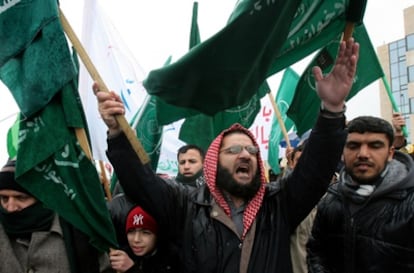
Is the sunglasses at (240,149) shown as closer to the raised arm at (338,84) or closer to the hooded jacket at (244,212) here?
the hooded jacket at (244,212)

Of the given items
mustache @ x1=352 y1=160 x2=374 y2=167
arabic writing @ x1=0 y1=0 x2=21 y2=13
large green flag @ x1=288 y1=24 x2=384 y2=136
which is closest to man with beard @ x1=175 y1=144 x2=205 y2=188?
large green flag @ x1=288 y1=24 x2=384 y2=136

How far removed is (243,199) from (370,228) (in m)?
0.67

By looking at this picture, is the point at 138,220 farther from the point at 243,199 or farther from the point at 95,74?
the point at 95,74

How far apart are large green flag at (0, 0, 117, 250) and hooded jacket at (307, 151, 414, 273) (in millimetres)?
1192

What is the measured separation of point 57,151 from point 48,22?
2.19ft

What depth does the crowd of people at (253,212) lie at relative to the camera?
2.52 m

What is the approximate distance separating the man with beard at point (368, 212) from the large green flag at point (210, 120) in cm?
194

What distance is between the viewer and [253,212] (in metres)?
2.63

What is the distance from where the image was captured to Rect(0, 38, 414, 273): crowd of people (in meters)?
2.52

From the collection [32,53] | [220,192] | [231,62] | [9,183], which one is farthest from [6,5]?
[220,192]

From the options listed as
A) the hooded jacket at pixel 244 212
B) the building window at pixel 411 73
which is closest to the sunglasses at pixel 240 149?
the hooded jacket at pixel 244 212

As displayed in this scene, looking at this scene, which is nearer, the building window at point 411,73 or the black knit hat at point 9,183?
the black knit hat at point 9,183

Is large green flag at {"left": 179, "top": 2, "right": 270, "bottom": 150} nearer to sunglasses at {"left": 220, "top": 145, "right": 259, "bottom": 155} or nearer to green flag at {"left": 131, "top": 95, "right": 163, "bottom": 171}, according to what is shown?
green flag at {"left": 131, "top": 95, "right": 163, "bottom": 171}

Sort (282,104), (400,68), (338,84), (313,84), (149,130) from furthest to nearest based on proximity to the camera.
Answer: (400,68) < (282,104) < (149,130) < (313,84) < (338,84)
